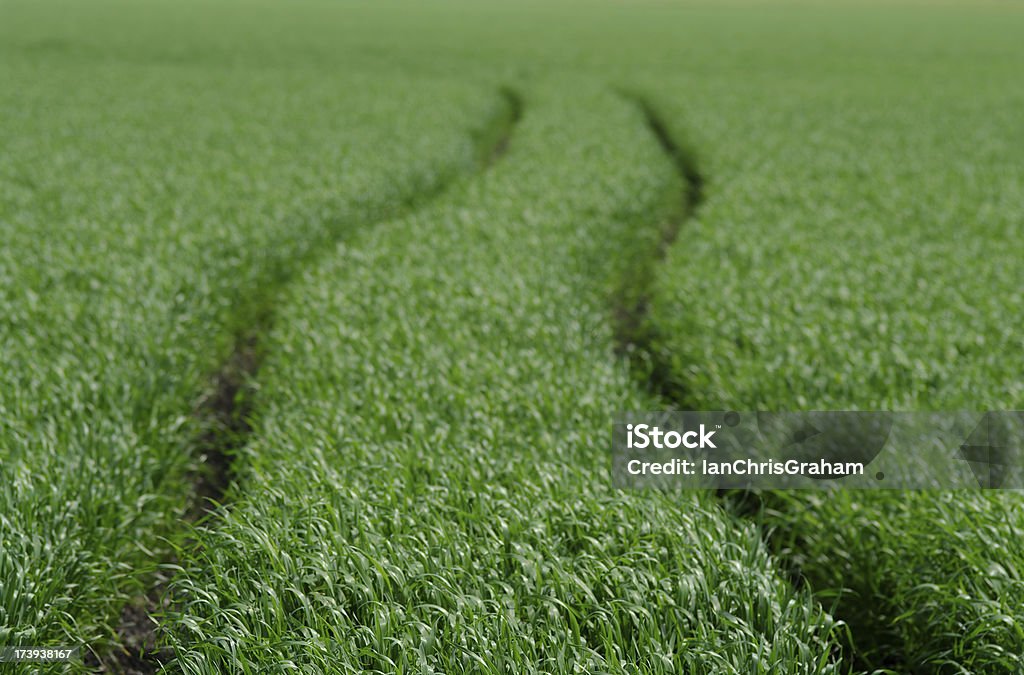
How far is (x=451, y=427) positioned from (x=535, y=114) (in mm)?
15200

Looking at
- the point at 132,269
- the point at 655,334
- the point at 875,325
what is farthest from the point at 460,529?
the point at 132,269

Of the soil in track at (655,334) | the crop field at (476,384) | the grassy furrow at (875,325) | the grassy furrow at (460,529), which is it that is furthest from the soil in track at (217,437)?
the grassy furrow at (875,325)

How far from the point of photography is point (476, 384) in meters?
5.88

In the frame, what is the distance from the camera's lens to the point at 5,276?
7.66m

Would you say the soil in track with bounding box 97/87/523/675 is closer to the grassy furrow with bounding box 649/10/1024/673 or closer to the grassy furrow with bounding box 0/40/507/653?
the grassy furrow with bounding box 0/40/507/653

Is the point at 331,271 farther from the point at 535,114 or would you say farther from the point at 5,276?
the point at 535,114

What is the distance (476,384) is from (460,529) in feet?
6.27

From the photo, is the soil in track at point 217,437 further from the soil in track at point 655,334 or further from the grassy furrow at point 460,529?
the soil in track at point 655,334

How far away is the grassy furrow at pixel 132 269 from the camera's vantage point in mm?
4285

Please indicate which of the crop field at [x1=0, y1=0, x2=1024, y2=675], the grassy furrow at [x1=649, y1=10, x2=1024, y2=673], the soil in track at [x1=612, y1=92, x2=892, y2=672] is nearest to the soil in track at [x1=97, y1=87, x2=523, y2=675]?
the crop field at [x1=0, y1=0, x2=1024, y2=675]

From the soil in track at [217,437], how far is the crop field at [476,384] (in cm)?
3

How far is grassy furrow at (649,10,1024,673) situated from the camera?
402 cm

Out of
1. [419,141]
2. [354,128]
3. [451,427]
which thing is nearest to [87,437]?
[451,427]

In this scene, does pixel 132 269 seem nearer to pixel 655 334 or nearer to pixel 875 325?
pixel 655 334
